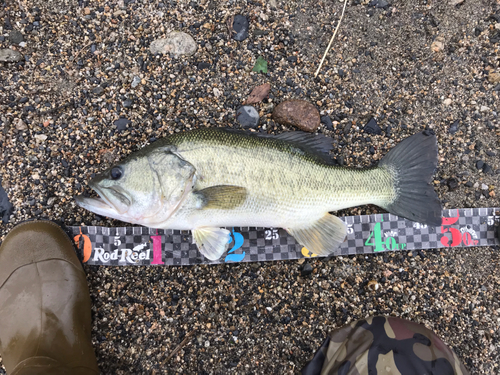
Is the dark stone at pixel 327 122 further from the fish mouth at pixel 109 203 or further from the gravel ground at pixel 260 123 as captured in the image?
the fish mouth at pixel 109 203

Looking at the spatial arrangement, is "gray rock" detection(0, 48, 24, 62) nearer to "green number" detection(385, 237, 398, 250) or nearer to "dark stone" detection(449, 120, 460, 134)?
"green number" detection(385, 237, 398, 250)

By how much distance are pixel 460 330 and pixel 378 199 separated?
5.01ft

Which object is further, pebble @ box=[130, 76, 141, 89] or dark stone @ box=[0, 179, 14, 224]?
pebble @ box=[130, 76, 141, 89]

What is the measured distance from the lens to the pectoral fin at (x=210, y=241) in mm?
2602

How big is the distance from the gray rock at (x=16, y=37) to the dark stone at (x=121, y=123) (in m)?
1.26

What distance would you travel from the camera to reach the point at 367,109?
3053 mm

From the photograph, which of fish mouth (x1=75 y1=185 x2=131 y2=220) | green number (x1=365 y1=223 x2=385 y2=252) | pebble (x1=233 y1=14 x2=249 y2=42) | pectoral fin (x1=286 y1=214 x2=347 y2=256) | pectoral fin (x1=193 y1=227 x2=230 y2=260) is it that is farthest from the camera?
pebble (x1=233 y1=14 x2=249 y2=42)

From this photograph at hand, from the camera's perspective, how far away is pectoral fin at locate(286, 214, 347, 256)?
107 inches

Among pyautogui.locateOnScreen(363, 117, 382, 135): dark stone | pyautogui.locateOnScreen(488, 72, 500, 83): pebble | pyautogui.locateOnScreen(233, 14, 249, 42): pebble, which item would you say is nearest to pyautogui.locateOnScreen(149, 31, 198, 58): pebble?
pyautogui.locateOnScreen(233, 14, 249, 42): pebble

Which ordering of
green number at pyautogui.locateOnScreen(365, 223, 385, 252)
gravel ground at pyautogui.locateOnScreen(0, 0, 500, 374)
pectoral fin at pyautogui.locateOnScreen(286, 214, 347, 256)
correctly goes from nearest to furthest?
pectoral fin at pyautogui.locateOnScreen(286, 214, 347, 256), gravel ground at pyautogui.locateOnScreen(0, 0, 500, 374), green number at pyautogui.locateOnScreen(365, 223, 385, 252)

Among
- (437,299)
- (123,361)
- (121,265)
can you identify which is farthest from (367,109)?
(123,361)

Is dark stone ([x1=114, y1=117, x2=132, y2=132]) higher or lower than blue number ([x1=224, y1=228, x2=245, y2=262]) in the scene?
higher

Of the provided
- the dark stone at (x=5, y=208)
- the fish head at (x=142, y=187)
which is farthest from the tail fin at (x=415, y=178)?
the dark stone at (x=5, y=208)

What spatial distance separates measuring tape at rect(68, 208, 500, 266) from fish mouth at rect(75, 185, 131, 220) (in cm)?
60
